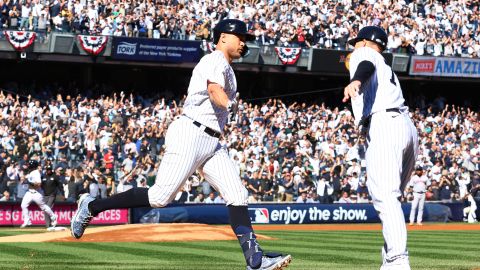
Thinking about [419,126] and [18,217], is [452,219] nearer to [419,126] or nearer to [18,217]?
[419,126]

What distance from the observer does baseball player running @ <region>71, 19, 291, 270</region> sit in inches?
291

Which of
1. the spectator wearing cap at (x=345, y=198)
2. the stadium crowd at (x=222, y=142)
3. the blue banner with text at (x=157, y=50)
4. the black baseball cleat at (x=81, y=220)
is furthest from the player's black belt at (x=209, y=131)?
the blue banner with text at (x=157, y=50)

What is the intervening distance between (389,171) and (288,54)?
2904 centimetres

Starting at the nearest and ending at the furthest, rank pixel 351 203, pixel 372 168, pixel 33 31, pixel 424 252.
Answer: pixel 372 168 → pixel 424 252 → pixel 351 203 → pixel 33 31

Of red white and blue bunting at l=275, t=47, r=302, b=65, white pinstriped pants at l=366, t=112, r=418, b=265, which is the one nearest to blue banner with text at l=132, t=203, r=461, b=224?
red white and blue bunting at l=275, t=47, r=302, b=65

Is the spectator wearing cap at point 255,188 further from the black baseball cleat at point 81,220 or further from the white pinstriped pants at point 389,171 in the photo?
the white pinstriped pants at point 389,171

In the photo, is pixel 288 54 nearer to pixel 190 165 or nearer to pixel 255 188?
pixel 255 188

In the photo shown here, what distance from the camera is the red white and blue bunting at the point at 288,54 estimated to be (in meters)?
35.9

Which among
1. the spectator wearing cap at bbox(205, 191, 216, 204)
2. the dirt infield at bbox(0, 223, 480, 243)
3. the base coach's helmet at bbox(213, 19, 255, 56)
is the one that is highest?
the base coach's helmet at bbox(213, 19, 255, 56)

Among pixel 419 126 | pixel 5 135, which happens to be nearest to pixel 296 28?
pixel 419 126

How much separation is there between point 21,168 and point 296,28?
14.8 m

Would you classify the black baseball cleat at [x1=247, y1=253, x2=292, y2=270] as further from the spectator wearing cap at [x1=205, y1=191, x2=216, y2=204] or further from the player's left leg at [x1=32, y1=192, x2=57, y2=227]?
the spectator wearing cap at [x1=205, y1=191, x2=216, y2=204]

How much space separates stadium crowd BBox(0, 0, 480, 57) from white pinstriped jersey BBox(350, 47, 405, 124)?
81.0ft

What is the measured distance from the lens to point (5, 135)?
82.6 feet
